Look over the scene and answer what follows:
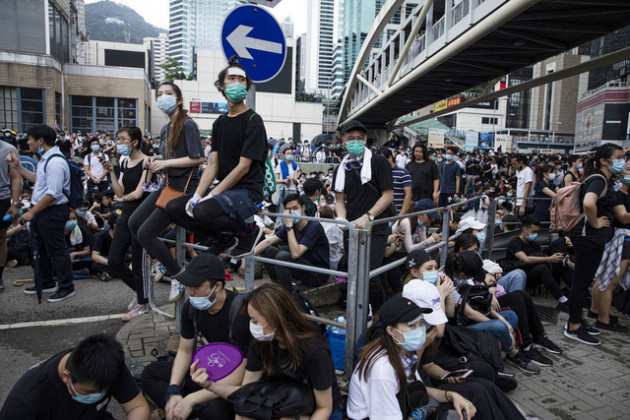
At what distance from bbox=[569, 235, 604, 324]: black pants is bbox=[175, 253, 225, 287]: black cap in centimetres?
389

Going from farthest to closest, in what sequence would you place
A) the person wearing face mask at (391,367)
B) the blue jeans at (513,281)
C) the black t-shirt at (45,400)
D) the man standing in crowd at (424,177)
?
1. the man standing in crowd at (424,177)
2. the blue jeans at (513,281)
3. the person wearing face mask at (391,367)
4. the black t-shirt at (45,400)

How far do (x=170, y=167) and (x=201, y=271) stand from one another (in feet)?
3.76

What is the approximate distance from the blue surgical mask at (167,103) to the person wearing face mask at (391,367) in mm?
2488

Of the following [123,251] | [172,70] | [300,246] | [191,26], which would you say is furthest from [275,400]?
[191,26]

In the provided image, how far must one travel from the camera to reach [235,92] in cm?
332

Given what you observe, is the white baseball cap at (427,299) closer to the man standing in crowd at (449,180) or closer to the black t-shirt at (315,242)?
the black t-shirt at (315,242)

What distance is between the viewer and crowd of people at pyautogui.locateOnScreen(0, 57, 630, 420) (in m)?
2.63

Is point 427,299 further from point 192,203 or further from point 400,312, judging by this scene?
point 192,203

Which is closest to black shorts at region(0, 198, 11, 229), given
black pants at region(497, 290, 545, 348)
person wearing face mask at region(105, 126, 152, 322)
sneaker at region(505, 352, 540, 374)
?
person wearing face mask at region(105, 126, 152, 322)

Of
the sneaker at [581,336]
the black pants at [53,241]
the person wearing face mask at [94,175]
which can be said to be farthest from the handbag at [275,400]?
the person wearing face mask at [94,175]

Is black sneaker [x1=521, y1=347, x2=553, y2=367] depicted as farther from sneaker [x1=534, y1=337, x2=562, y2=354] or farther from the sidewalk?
sneaker [x1=534, y1=337, x2=562, y2=354]

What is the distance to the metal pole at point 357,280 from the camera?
3135mm

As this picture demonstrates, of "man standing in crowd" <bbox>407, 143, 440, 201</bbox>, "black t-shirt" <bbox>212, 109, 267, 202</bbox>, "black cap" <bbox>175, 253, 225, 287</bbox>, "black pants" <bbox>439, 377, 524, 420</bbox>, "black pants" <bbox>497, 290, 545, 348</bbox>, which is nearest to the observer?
"black pants" <bbox>439, 377, 524, 420</bbox>

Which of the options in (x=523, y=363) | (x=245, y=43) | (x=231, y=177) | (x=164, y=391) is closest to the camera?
(x=164, y=391)
